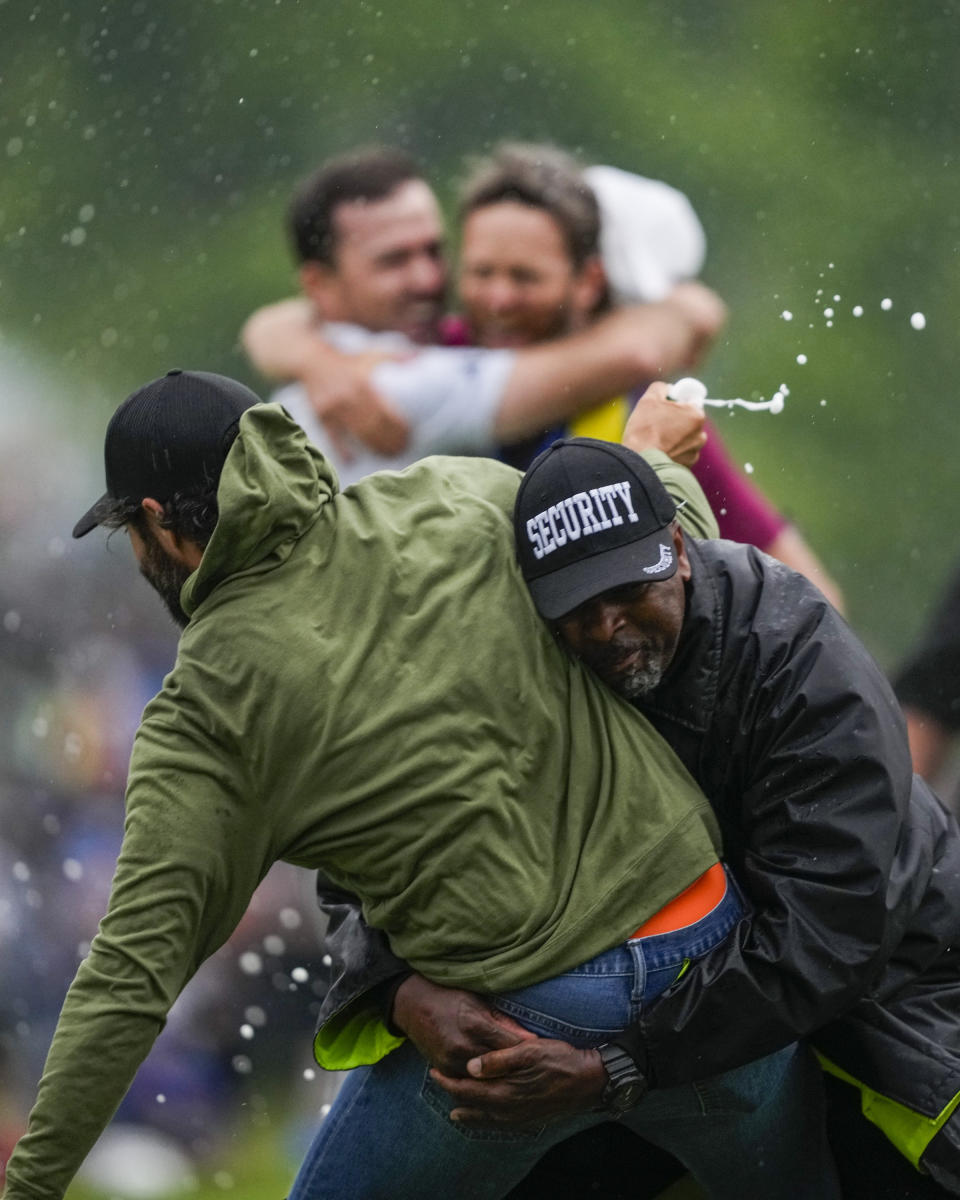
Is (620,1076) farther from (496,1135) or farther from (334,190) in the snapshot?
(334,190)

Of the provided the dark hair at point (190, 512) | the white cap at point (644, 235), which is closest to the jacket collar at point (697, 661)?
the dark hair at point (190, 512)

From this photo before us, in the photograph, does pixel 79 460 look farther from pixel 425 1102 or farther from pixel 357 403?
pixel 425 1102

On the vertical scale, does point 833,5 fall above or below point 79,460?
above

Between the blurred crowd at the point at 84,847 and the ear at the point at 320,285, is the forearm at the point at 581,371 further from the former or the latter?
the blurred crowd at the point at 84,847

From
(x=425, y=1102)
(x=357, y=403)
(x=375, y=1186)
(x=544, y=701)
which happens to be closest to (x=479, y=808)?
(x=544, y=701)

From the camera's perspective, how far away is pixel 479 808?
82.9 inches

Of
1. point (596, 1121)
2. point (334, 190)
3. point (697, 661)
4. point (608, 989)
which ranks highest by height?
point (334, 190)

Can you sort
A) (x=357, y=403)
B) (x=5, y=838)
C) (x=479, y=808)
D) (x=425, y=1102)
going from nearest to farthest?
1. (x=479, y=808)
2. (x=425, y=1102)
3. (x=357, y=403)
4. (x=5, y=838)

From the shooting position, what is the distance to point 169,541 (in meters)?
2.25

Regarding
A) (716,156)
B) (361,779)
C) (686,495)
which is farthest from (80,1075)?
(716,156)

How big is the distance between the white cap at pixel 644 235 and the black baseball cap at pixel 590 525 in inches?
55.7

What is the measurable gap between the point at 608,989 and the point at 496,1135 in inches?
11.8

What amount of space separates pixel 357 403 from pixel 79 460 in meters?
0.79

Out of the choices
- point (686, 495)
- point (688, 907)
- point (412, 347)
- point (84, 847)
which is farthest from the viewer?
point (84, 847)
